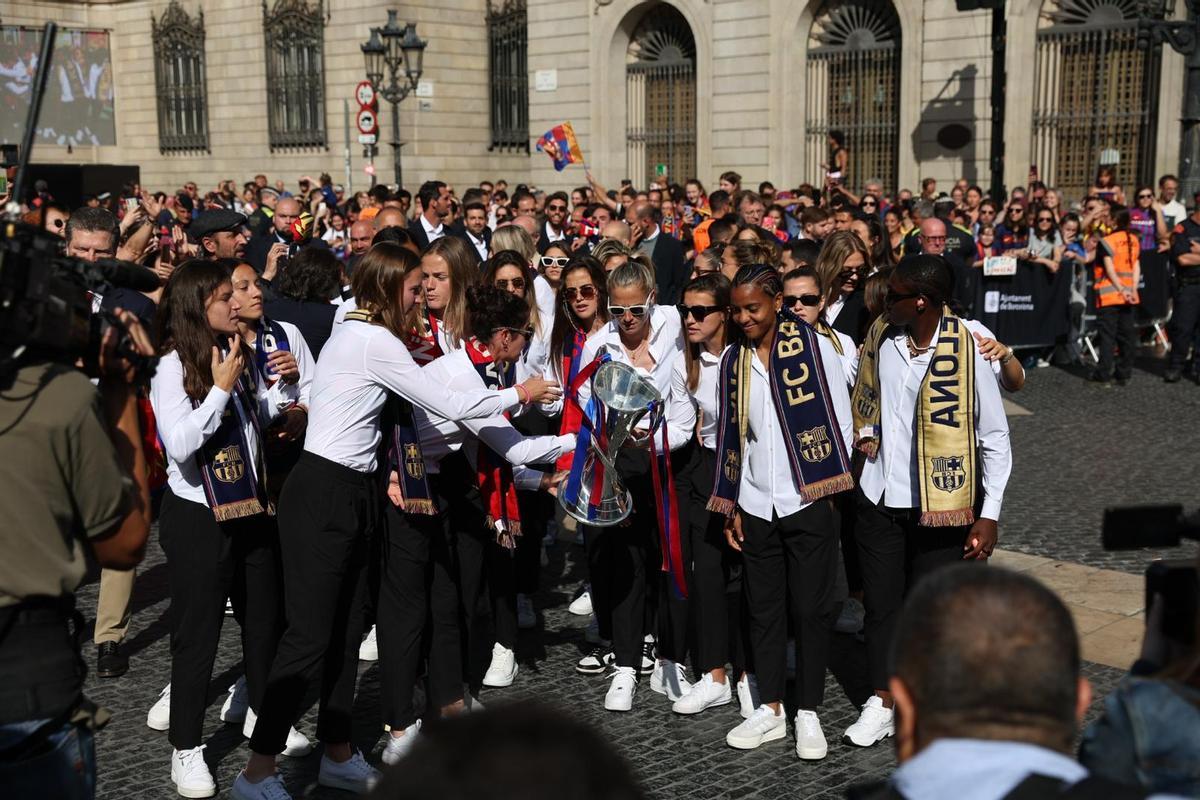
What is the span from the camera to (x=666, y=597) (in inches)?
237

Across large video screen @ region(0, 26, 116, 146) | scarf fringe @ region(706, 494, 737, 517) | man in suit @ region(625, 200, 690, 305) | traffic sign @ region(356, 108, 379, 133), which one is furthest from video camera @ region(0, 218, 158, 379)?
large video screen @ region(0, 26, 116, 146)

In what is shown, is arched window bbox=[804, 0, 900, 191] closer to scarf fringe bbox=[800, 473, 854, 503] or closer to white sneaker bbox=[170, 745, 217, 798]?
scarf fringe bbox=[800, 473, 854, 503]

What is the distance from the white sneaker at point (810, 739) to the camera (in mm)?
5168

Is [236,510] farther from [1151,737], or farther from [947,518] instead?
[1151,737]

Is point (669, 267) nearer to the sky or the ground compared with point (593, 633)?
nearer to the sky

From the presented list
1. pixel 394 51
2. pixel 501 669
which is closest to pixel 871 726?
pixel 501 669

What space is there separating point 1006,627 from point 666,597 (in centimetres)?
404

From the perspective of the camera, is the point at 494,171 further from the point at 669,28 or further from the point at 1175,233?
the point at 1175,233

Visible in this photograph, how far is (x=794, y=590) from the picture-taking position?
17.1 ft

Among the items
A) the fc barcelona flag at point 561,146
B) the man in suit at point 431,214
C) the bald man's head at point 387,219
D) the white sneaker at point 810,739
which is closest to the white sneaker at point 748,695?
the white sneaker at point 810,739

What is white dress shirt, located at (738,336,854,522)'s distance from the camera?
5176 mm

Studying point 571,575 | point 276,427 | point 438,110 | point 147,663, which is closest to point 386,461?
point 276,427

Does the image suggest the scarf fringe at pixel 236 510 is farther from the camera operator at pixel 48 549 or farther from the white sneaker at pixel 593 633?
the white sneaker at pixel 593 633

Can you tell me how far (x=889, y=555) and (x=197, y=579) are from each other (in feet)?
8.85
